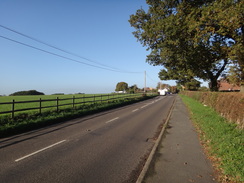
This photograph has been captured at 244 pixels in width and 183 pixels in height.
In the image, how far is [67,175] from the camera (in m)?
4.18

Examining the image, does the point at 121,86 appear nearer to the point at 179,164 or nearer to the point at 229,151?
the point at 229,151

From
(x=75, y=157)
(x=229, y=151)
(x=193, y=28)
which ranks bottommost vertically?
(x=75, y=157)

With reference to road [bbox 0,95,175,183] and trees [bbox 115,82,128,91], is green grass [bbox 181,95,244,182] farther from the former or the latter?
trees [bbox 115,82,128,91]

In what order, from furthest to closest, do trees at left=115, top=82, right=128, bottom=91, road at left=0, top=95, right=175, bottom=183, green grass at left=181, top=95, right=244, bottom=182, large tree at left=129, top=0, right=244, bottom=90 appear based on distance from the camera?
1. trees at left=115, top=82, right=128, bottom=91
2. large tree at left=129, top=0, right=244, bottom=90
3. road at left=0, top=95, right=175, bottom=183
4. green grass at left=181, top=95, right=244, bottom=182

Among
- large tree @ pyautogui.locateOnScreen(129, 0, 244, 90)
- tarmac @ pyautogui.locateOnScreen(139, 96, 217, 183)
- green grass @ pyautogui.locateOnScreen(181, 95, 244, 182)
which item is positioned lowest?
tarmac @ pyautogui.locateOnScreen(139, 96, 217, 183)

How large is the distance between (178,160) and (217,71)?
74.9 feet

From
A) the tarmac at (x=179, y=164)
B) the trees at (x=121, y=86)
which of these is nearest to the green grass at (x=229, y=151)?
the tarmac at (x=179, y=164)

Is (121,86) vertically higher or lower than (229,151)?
higher

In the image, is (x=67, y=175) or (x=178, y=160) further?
(x=178, y=160)

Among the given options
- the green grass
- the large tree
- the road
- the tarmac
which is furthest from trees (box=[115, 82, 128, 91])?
the tarmac

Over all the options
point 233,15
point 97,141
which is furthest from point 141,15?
point 97,141

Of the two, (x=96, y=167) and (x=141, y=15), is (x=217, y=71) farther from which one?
(x=96, y=167)

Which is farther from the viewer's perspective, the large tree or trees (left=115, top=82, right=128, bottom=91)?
trees (left=115, top=82, right=128, bottom=91)

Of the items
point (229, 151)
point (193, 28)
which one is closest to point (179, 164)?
point (229, 151)
